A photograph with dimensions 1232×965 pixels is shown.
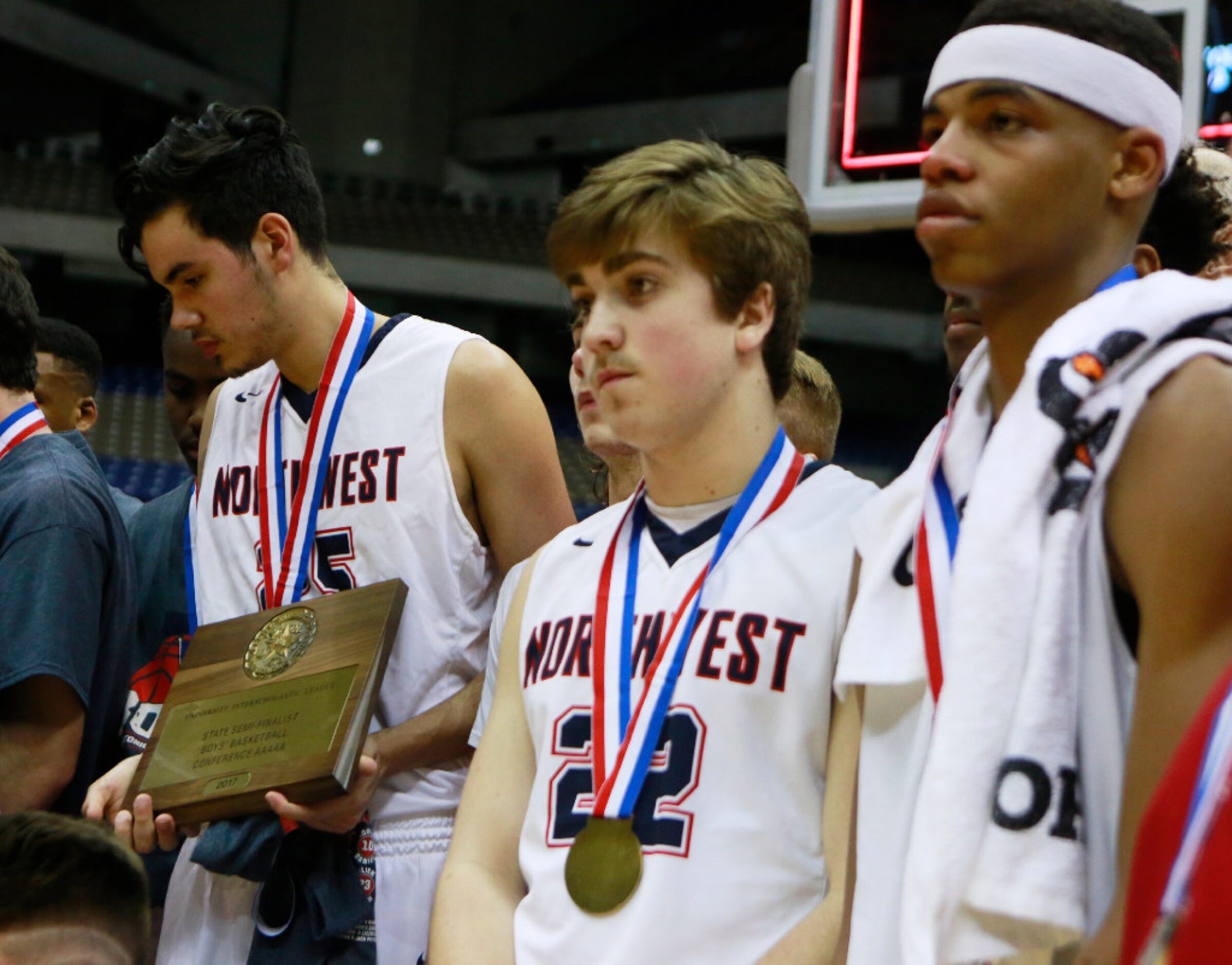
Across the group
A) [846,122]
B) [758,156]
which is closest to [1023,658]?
[758,156]

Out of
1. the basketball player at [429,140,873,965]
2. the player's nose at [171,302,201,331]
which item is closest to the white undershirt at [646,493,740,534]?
the basketball player at [429,140,873,965]

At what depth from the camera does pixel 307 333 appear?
2.69 m

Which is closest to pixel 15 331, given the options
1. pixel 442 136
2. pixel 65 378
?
pixel 65 378

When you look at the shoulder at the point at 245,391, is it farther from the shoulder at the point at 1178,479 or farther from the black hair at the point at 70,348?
the shoulder at the point at 1178,479

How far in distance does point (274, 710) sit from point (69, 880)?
46 cm

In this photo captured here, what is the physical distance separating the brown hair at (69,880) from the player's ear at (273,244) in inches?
45.3

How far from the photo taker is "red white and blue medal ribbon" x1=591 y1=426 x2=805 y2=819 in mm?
1742

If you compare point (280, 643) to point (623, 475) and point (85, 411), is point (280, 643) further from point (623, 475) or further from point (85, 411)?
point (85, 411)

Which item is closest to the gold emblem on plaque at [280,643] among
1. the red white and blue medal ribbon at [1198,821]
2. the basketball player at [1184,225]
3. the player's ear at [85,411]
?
the basketball player at [1184,225]

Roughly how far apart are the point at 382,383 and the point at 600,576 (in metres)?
0.86

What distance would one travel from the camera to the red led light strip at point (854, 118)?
421 cm

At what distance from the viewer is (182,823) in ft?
7.48

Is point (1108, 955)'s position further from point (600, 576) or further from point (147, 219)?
point (147, 219)

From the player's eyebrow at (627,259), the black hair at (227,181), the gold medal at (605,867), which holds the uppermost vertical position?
the black hair at (227,181)
